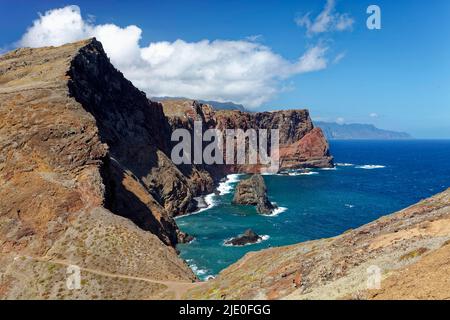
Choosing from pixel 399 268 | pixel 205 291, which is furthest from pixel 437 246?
pixel 205 291

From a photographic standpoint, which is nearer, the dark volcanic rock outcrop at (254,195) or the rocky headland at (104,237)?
the rocky headland at (104,237)

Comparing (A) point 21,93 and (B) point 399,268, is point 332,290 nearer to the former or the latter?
(B) point 399,268

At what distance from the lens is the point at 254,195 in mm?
124438

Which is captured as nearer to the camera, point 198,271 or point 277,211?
point 198,271

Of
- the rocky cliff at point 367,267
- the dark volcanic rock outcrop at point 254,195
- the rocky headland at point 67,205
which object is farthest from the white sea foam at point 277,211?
the rocky cliff at point 367,267

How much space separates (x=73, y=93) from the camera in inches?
2955

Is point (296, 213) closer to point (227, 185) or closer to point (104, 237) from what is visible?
point (227, 185)

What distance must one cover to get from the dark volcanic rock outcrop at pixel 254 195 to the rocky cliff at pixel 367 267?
76254mm

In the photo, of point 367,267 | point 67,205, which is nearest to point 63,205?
point 67,205

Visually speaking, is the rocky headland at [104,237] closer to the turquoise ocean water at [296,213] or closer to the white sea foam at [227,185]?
the turquoise ocean water at [296,213]

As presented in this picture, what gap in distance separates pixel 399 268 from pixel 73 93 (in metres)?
68.5

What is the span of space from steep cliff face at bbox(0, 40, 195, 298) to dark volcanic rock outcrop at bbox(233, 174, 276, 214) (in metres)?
38.7

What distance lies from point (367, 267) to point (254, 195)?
9848 centimetres

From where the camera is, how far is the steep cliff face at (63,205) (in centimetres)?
4388
